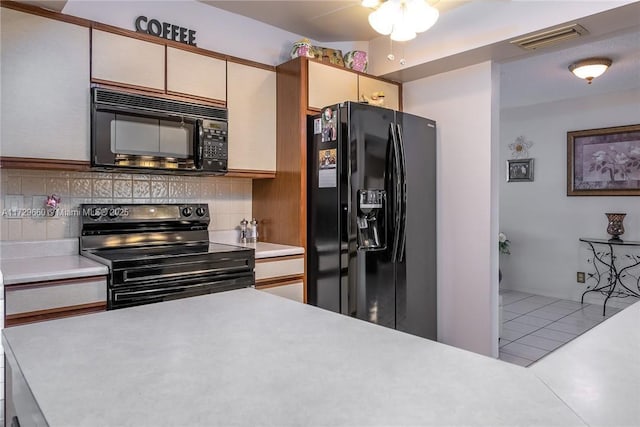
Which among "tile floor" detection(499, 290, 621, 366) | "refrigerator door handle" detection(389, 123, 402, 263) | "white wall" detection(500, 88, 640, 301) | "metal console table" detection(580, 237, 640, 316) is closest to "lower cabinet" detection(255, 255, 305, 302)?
"refrigerator door handle" detection(389, 123, 402, 263)

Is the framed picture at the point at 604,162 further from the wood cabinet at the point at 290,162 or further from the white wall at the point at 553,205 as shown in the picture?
the wood cabinet at the point at 290,162

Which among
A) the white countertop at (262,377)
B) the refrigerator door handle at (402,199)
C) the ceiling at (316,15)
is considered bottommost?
the white countertop at (262,377)

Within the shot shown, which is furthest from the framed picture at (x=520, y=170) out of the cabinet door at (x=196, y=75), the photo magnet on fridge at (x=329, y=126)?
the cabinet door at (x=196, y=75)

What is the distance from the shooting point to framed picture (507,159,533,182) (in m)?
5.43

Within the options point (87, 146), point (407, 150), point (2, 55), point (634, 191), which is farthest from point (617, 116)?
point (2, 55)

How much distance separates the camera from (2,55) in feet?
6.56

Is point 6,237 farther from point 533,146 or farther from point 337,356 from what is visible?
point 533,146

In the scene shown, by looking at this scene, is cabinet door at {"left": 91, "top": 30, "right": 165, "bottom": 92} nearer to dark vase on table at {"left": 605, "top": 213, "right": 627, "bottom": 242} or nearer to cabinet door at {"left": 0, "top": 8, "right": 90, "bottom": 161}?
cabinet door at {"left": 0, "top": 8, "right": 90, "bottom": 161}

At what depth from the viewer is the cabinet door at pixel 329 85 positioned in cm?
288

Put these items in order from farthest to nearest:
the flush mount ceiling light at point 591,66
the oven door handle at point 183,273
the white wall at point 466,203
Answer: the flush mount ceiling light at point 591,66, the white wall at point 466,203, the oven door handle at point 183,273

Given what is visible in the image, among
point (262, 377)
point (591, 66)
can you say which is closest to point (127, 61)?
point (262, 377)

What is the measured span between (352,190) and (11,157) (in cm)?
179

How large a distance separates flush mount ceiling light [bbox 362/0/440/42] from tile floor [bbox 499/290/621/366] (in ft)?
7.93

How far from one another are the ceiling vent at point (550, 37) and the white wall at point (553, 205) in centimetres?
282
